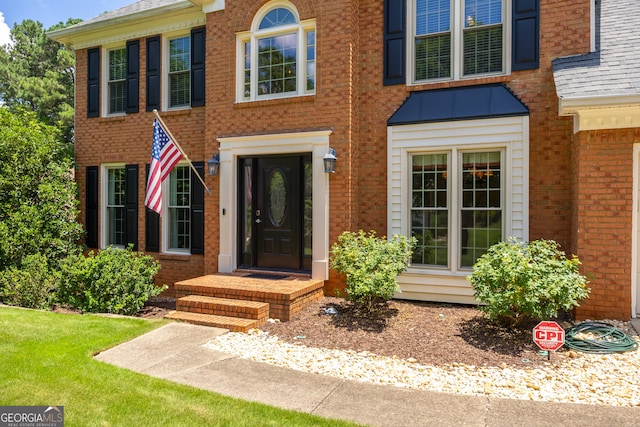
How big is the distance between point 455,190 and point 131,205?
7.37m

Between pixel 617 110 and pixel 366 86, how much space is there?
3.99m

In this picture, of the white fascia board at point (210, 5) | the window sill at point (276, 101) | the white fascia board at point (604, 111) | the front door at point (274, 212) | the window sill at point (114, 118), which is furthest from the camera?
the window sill at point (114, 118)

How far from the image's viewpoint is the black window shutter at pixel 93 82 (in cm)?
1062

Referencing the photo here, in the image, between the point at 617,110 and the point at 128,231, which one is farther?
the point at 128,231

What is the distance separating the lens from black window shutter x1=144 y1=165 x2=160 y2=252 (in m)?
9.84

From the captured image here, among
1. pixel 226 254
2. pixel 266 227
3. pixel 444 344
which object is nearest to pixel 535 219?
pixel 444 344

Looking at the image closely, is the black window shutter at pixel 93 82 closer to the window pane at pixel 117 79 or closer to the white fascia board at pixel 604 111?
the window pane at pixel 117 79

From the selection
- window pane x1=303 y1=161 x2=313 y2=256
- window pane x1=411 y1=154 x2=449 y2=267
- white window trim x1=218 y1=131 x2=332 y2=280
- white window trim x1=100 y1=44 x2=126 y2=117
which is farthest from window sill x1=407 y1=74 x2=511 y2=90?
white window trim x1=100 y1=44 x2=126 y2=117

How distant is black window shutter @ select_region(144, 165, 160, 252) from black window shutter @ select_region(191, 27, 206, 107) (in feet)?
8.96

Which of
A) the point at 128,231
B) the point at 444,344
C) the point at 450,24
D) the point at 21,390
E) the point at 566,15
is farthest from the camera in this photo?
the point at 128,231

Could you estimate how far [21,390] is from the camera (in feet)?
12.7

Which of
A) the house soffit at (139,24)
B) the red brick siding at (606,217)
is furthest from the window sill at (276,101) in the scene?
the red brick siding at (606,217)

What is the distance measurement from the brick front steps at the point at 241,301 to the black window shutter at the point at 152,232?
2807 mm

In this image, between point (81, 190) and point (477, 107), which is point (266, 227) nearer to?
point (477, 107)
